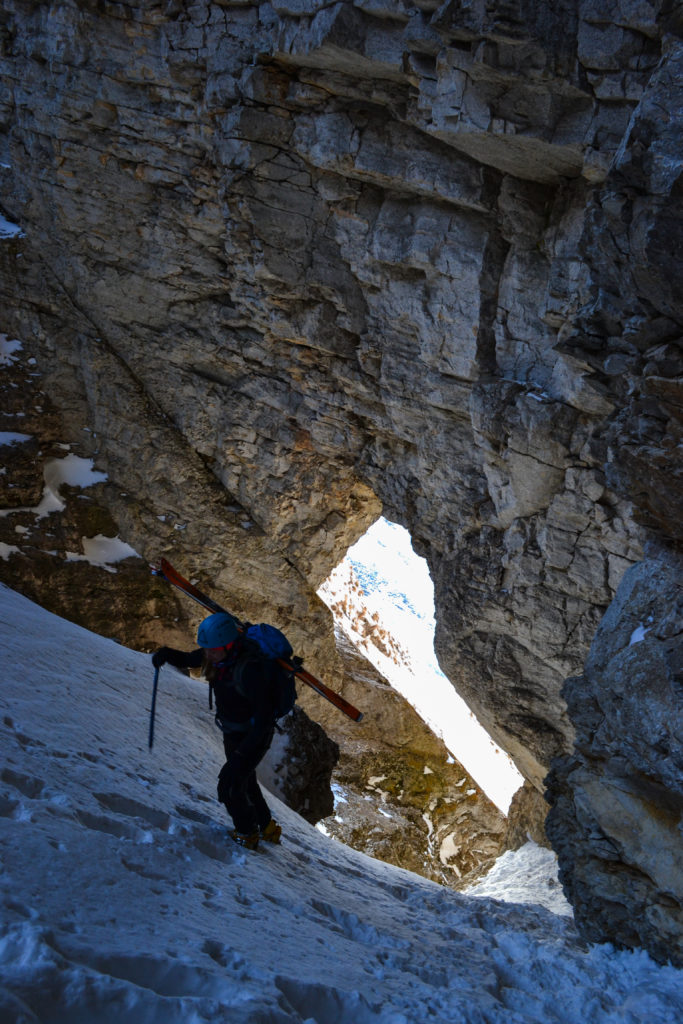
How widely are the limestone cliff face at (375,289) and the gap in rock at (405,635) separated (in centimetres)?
297

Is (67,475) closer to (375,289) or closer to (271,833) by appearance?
(375,289)

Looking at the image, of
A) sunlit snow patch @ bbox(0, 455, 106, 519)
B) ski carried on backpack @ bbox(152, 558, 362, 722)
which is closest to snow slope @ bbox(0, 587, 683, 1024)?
ski carried on backpack @ bbox(152, 558, 362, 722)

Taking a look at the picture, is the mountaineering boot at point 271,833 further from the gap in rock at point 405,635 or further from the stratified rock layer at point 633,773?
the gap in rock at point 405,635

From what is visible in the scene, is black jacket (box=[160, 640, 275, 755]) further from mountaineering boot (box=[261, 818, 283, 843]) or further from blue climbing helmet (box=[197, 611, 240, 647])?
mountaineering boot (box=[261, 818, 283, 843])

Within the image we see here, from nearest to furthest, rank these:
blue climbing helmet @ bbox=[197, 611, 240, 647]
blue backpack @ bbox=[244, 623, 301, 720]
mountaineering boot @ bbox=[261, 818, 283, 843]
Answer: blue climbing helmet @ bbox=[197, 611, 240, 647]
blue backpack @ bbox=[244, 623, 301, 720]
mountaineering boot @ bbox=[261, 818, 283, 843]

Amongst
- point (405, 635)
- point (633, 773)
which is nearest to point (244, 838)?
point (633, 773)

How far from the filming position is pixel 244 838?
5.23m

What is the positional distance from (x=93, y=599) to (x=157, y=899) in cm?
1268

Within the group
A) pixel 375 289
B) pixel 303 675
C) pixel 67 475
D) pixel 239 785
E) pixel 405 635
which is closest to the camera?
pixel 239 785

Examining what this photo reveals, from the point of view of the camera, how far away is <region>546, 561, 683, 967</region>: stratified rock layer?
211 inches

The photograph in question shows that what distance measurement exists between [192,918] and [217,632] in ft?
6.15

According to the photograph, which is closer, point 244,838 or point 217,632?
point 217,632

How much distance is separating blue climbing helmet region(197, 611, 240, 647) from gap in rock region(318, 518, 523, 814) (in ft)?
45.4

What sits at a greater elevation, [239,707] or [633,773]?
[633,773]
